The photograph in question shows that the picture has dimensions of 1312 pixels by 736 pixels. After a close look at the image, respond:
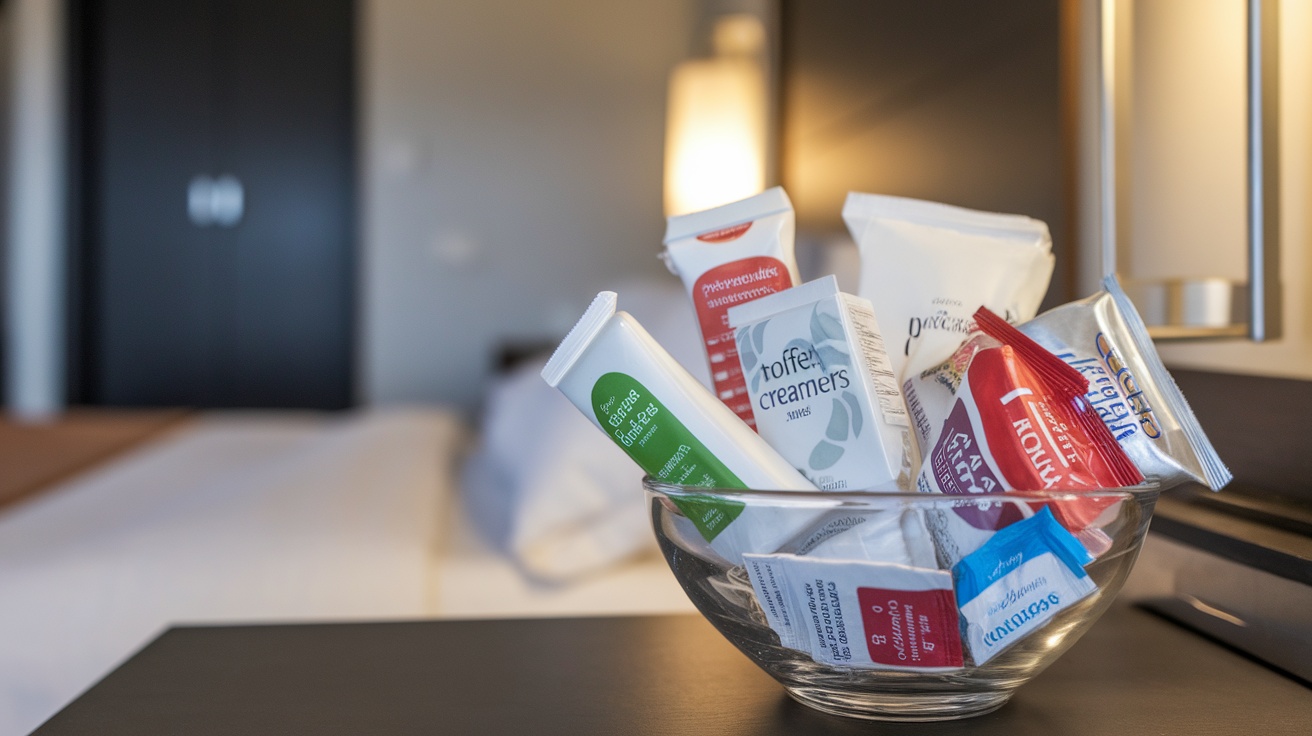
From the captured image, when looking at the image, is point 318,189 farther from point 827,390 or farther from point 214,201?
point 827,390

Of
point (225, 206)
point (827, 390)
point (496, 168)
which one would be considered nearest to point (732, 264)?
point (827, 390)

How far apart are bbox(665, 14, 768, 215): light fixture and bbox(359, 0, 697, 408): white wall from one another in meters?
0.70

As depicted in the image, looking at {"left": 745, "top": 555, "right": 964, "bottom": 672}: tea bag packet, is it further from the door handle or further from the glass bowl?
the door handle

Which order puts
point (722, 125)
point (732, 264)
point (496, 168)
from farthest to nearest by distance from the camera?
point (496, 168) → point (722, 125) → point (732, 264)

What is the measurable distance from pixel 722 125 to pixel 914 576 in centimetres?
Answer: 244

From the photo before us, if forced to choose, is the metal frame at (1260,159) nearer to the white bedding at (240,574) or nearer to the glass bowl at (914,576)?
the glass bowl at (914,576)

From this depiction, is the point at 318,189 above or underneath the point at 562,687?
above

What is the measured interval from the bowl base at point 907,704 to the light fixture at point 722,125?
210 cm

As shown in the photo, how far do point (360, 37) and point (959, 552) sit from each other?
3677 millimetres

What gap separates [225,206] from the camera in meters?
3.76

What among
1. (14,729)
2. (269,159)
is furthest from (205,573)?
(269,159)

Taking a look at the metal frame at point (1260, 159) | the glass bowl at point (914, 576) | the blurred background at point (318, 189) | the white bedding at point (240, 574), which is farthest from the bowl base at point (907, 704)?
the blurred background at point (318, 189)

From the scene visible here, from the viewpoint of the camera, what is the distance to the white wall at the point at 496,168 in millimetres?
3639

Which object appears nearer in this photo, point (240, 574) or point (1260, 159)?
point (1260, 159)
